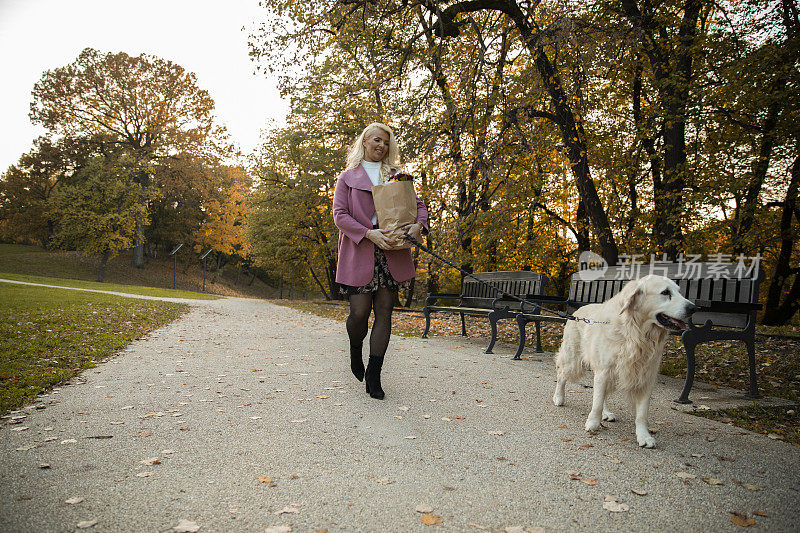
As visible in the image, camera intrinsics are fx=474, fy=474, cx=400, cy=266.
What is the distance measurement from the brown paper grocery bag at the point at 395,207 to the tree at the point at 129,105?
35657mm

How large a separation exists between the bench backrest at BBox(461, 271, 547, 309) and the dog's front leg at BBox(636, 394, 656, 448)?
4023mm

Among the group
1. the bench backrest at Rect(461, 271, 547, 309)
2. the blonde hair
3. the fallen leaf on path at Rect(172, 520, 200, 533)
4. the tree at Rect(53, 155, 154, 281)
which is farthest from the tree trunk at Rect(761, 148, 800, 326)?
the tree at Rect(53, 155, 154, 281)

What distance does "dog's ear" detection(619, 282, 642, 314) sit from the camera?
3.30 m

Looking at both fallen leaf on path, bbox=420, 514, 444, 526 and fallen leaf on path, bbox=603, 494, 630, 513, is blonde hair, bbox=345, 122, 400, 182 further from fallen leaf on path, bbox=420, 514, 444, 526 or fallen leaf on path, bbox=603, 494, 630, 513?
fallen leaf on path, bbox=603, 494, 630, 513

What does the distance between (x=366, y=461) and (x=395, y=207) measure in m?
1.97

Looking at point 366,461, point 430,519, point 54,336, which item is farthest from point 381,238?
point 54,336

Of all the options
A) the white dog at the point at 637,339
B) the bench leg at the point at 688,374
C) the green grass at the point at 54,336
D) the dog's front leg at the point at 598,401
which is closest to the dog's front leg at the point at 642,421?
the white dog at the point at 637,339

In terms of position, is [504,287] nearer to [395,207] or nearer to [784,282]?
[395,207]

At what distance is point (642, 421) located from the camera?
3293mm

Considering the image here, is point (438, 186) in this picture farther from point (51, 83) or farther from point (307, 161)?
point (51, 83)

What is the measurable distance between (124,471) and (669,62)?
1200 centimetres

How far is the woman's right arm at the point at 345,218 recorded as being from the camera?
397cm

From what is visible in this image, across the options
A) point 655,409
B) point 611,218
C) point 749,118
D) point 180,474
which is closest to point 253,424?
point 180,474

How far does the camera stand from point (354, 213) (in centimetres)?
415
